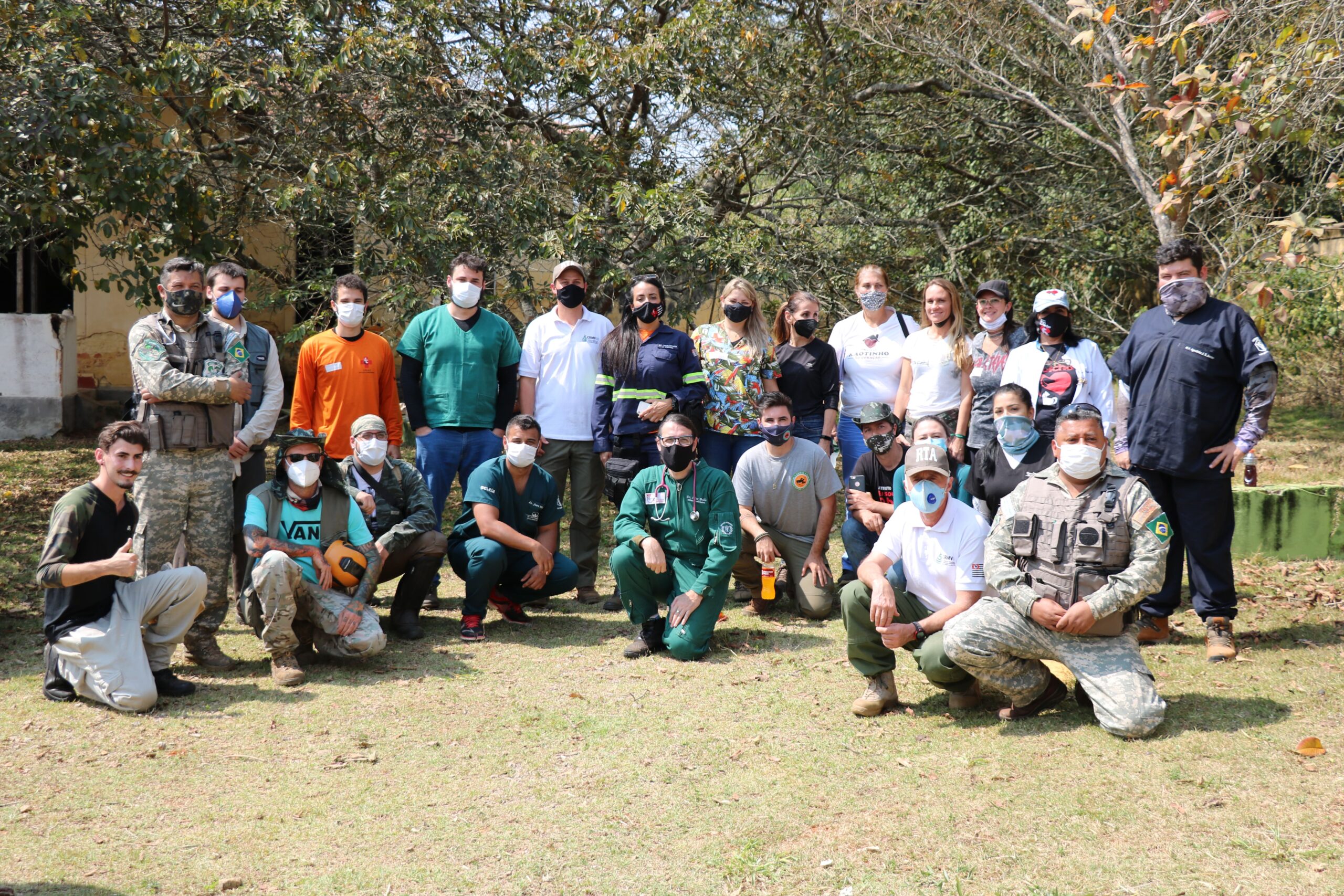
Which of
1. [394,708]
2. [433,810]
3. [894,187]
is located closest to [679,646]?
[394,708]

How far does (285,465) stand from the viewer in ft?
18.5

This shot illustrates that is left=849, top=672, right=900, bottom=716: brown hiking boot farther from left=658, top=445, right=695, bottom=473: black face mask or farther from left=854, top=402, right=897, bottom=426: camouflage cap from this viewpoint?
left=854, top=402, right=897, bottom=426: camouflage cap

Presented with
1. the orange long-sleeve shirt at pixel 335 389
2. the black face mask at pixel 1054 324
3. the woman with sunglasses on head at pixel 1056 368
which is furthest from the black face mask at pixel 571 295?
the black face mask at pixel 1054 324

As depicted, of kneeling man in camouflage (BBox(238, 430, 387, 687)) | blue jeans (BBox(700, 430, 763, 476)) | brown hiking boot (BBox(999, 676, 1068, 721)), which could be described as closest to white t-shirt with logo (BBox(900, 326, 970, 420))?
blue jeans (BBox(700, 430, 763, 476))

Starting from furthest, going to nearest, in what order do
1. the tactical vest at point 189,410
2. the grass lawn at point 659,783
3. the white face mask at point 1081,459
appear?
the tactical vest at point 189,410 < the white face mask at point 1081,459 < the grass lawn at point 659,783

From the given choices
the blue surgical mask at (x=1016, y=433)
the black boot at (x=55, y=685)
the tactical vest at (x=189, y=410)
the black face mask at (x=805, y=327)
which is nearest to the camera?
the black boot at (x=55, y=685)

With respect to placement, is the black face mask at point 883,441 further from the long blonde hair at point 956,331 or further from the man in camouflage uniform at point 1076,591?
the man in camouflage uniform at point 1076,591

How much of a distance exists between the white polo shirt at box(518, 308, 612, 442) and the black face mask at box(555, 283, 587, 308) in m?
0.16

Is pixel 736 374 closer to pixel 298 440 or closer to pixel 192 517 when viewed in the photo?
pixel 298 440

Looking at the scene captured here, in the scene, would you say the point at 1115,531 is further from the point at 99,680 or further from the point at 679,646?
the point at 99,680

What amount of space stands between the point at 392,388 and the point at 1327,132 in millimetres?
8604

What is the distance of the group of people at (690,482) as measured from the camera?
4785mm

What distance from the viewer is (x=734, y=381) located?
6.85 metres

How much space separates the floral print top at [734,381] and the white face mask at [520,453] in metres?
1.17
